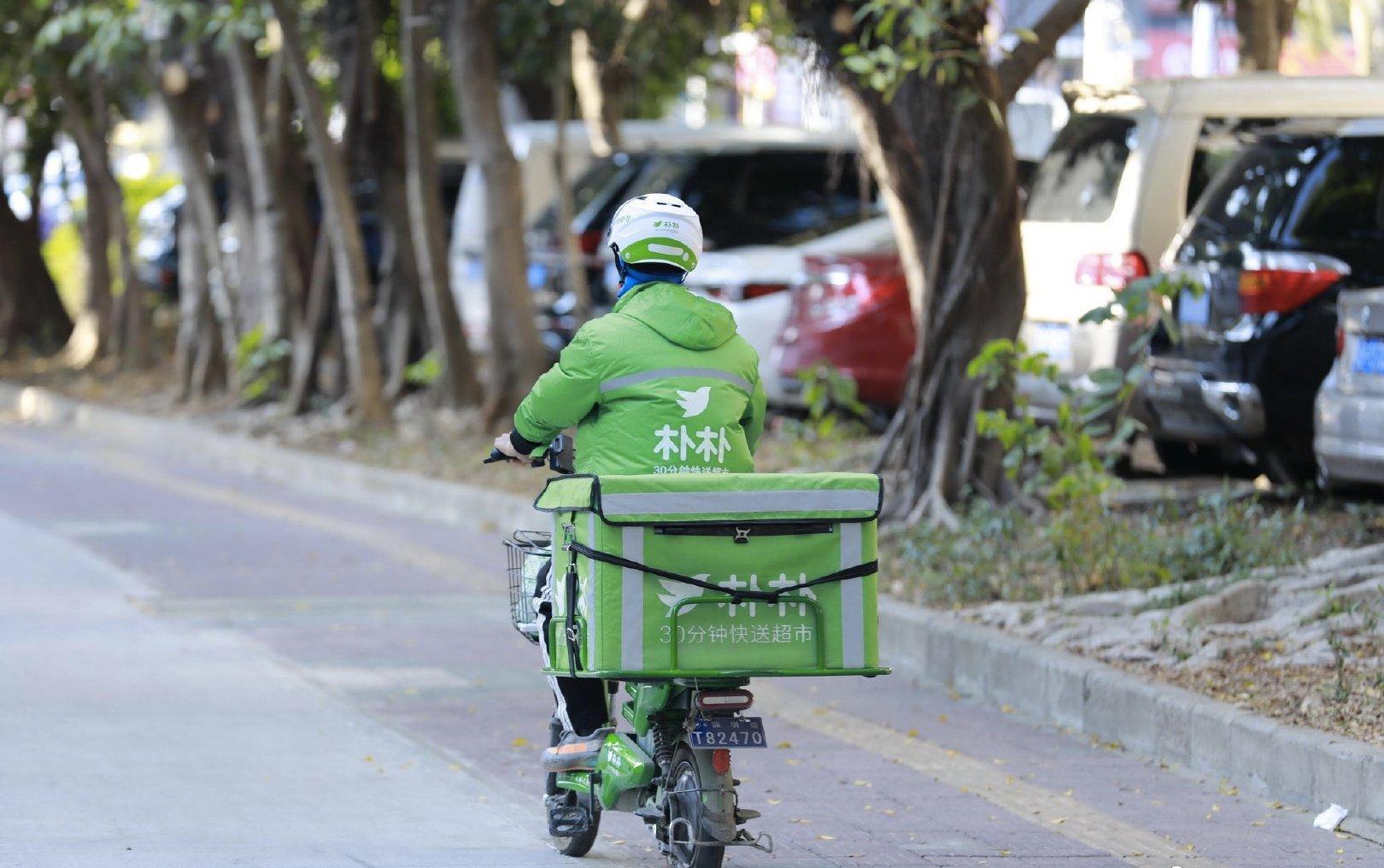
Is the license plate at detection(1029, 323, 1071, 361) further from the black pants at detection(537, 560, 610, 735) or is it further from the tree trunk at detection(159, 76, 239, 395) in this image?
the tree trunk at detection(159, 76, 239, 395)

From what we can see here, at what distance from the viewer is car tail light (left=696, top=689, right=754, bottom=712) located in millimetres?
4820

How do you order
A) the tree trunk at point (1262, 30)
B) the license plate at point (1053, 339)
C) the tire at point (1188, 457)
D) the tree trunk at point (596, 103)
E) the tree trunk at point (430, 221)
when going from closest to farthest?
the license plate at point (1053, 339) < the tire at point (1188, 457) < the tree trunk at point (1262, 30) < the tree trunk at point (430, 221) < the tree trunk at point (596, 103)

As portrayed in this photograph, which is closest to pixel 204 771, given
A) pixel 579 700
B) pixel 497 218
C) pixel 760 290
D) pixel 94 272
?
pixel 579 700

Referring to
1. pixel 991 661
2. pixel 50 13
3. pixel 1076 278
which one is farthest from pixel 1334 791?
pixel 50 13

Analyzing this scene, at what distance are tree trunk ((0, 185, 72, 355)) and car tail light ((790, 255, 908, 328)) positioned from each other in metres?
15.8

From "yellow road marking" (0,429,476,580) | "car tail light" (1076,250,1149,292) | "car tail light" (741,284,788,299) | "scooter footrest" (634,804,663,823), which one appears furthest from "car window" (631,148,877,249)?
"scooter footrest" (634,804,663,823)

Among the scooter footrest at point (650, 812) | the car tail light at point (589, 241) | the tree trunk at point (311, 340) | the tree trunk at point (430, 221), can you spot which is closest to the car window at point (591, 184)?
the car tail light at point (589, 241)

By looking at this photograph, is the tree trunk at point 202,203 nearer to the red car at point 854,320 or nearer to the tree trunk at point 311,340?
the tree trunk at point 311,340

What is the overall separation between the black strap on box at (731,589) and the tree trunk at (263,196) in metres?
13.6

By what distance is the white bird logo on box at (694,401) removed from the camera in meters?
5.02

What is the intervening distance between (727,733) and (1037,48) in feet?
20.8

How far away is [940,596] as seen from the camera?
8.78 m

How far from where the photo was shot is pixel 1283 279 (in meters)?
9.69

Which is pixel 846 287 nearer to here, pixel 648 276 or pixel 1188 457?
pixel 1188 457
